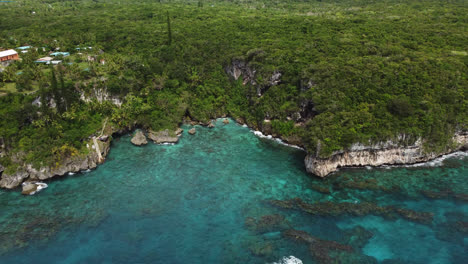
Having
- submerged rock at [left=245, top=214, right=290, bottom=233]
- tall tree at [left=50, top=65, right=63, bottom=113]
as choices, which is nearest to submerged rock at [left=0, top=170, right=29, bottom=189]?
tall tree at [left=50, top=65, right=63, bottom=113]

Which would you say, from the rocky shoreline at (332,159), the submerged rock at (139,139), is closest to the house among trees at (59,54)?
the rocky shoreline at (332,159)

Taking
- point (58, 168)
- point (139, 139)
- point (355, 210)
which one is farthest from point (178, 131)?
point (355, 210)

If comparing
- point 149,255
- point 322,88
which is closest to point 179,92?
point 322,88

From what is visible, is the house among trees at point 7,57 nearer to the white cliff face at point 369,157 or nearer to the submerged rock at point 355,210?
the submerged rock at point 355,210

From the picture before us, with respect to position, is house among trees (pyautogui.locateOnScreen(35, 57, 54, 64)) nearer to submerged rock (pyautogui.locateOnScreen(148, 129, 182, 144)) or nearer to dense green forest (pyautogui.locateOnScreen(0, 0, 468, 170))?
dense green forest (pyautogui.locateOnScreen(0, 0, 468, 170))

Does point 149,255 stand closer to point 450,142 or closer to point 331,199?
point 331,199
